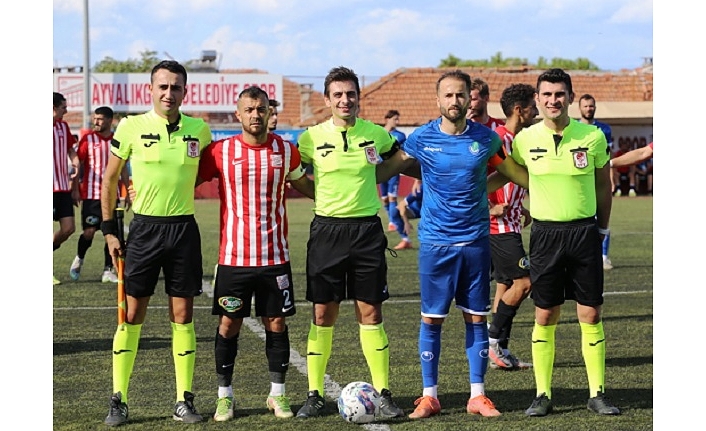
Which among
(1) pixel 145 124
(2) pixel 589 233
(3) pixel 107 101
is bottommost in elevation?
(2) pixel 589 233

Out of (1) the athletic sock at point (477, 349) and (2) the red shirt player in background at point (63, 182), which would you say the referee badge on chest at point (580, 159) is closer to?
(1) the athletic sock at point (477, 349)

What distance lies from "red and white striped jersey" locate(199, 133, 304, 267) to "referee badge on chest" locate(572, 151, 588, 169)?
1834 mm

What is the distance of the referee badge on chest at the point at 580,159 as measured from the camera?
23.4 ft

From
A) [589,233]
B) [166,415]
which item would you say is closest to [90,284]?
[166,415]

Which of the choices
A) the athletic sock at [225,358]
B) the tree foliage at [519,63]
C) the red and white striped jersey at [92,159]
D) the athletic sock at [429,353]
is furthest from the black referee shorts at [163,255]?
the tree foliage at [519,63]

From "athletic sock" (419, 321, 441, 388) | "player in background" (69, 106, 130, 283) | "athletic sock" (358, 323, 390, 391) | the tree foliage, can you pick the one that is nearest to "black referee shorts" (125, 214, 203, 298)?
"athletic sock" (358, 323, 390, 391)

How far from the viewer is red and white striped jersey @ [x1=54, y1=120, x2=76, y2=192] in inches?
555

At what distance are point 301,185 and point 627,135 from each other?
36138 millimetres

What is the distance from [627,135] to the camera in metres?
41.8

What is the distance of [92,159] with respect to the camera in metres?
14.2

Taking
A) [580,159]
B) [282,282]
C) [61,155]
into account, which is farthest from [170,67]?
[61,155]

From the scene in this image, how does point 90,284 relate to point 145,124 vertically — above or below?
below

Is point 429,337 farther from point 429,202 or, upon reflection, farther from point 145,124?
point 145,124

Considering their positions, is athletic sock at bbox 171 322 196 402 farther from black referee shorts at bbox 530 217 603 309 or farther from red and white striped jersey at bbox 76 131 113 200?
red and white striped jersey at bbox 76 131 113 200
